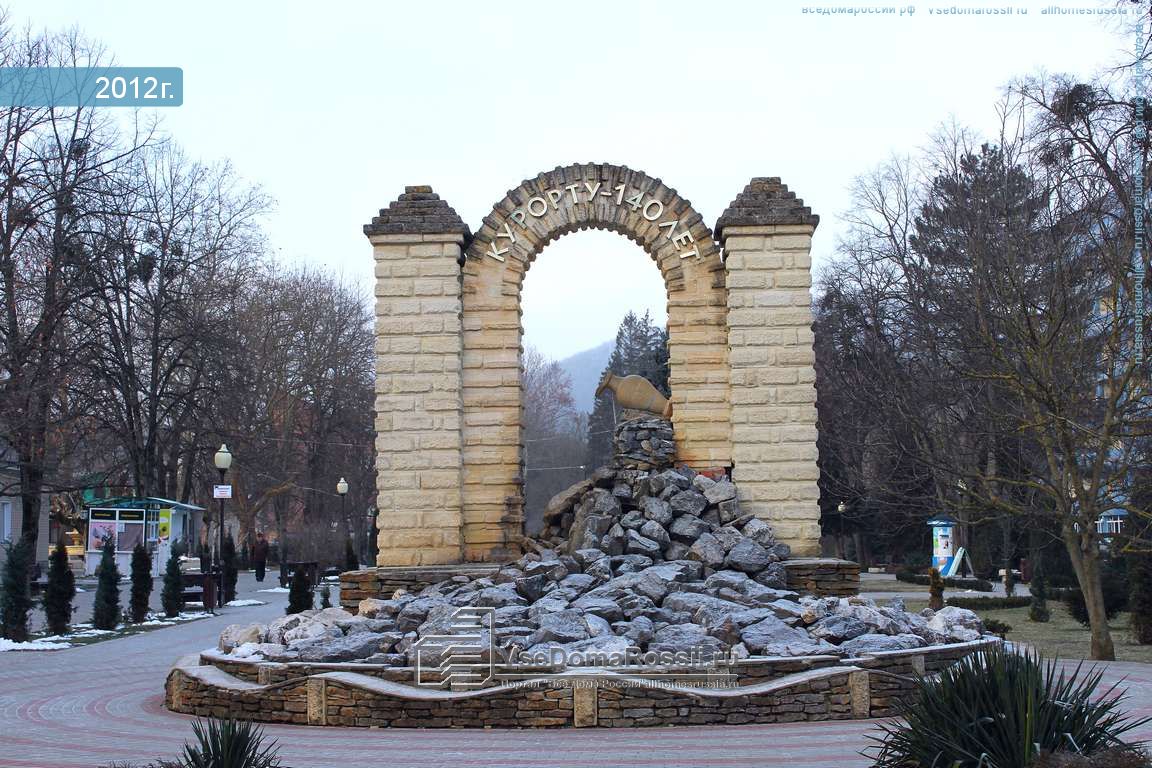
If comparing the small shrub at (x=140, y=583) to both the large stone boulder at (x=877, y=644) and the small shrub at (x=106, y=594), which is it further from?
the large stone boulder at (x=877, y=644)

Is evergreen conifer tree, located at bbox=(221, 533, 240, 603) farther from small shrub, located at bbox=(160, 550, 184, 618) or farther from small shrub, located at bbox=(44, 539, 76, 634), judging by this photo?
small shrub, located at bbox=(44, 539, 76, 634)

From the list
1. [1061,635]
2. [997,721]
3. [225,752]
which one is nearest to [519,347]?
[225,752]

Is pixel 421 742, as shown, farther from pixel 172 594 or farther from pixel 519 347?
pixel 172 594

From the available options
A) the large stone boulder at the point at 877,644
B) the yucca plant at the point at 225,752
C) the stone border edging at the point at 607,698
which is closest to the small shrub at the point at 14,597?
the stone border edging at the point at 607,698

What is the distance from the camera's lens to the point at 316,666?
1143 centimetres

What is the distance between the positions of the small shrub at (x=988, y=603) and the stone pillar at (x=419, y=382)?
50.1 ft

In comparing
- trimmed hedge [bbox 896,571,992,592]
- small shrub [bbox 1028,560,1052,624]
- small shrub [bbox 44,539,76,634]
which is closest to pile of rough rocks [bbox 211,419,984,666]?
small shrub [bbox 44,539,76,634]

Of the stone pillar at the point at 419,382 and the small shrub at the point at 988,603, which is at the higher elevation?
the stone pillar at the point at 419,382

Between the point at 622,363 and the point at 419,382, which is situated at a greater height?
the point at 622,363

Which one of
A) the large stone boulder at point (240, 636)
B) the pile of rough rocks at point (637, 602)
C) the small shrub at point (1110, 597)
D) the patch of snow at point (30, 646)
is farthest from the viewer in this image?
the small shrub at point (1110, 597)

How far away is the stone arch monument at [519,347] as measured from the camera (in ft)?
52.4

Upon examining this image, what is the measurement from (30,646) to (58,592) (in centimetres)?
158

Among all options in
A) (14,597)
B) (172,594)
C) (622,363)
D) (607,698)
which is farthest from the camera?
(622,363)

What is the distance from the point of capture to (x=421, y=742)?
9977mm
